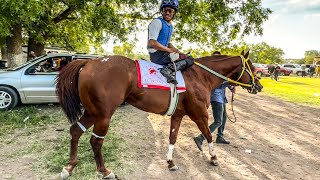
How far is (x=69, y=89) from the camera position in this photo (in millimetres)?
4262

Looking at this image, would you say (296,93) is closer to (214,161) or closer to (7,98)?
(214,161)

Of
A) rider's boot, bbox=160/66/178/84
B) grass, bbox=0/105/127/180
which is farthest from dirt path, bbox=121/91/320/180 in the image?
rider's boot, bbox=160/66/178/84

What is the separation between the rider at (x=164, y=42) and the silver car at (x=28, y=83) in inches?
196

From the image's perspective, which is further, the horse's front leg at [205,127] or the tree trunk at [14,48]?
the tree trunk at [14,48]

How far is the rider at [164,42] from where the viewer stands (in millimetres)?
4566

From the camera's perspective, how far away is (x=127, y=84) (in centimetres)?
434

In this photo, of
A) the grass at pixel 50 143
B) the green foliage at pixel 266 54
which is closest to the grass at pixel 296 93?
the grass at pixel 50 143

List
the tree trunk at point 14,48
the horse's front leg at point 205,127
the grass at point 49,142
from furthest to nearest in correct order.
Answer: the tree trunk at point 14,48 < the horse's front leg at point 205,127 < the grass at point 49,142

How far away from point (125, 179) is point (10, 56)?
855 cm

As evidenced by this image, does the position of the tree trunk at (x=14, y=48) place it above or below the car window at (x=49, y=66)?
above

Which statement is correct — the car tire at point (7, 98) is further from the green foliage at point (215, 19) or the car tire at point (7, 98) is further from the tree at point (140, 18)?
the green foliage at point (215, 19)

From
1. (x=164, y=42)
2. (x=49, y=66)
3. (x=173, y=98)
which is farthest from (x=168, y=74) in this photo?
(x=49, y=66)

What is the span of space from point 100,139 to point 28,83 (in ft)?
18.0

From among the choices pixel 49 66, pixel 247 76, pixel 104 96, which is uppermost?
pixel 49 66
